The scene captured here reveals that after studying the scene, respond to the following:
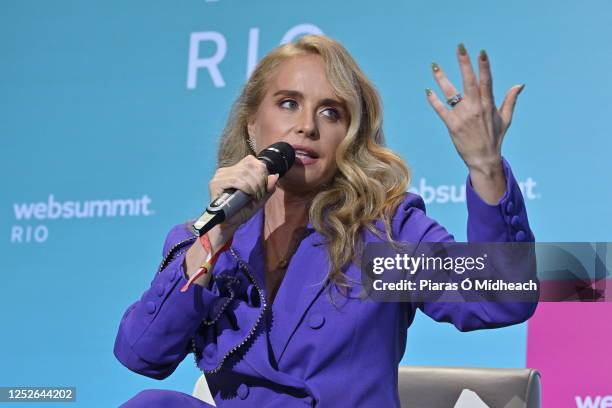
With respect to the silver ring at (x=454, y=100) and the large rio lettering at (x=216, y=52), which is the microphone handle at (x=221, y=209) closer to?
the silver ring at (x=454, y=100)

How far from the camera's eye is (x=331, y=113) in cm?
178

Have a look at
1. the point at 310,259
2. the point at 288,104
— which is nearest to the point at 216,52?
the point at 288,104

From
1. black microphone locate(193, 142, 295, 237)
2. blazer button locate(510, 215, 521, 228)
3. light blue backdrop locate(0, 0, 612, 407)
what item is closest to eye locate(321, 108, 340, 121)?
black microphone locate(193, 142, 295, 237)

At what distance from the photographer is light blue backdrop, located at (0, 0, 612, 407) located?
93.5 inches

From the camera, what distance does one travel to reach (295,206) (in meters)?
1.84

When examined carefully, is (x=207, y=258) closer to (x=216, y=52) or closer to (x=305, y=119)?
(x=305, y=119)

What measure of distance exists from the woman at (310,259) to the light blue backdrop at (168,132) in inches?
26.8

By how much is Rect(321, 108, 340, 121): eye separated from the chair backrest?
517mm

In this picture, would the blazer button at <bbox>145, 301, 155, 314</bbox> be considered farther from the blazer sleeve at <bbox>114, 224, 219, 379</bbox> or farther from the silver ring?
the silver ring

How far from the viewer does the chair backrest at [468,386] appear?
188cm

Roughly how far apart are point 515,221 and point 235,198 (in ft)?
1.30

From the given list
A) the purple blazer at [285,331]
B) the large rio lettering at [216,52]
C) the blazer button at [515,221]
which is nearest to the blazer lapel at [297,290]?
the purple blazer at [285,331]

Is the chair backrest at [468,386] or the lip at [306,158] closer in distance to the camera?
the lip at [306,158]

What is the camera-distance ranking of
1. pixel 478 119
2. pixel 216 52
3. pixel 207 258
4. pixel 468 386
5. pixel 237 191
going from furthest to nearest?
1. pixel 216 52
2. pixel 468 386
3. pixel 207 258
4. pixel 237 191
5. pixel 478 119
